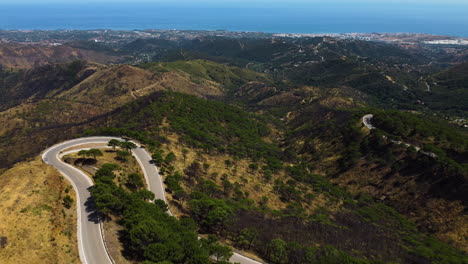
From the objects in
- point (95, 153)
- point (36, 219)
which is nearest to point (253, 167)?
point (95, 153)

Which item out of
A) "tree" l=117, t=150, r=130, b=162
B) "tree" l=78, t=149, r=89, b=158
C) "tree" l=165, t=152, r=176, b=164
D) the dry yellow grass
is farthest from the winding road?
"tree" l=165, t=152, r=176, b=164

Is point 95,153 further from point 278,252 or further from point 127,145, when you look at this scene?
point 278,252

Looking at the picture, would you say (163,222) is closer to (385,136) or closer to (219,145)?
(219,145)

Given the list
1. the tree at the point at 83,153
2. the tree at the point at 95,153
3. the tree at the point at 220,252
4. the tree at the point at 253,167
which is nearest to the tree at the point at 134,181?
the tree at the point at 95,153

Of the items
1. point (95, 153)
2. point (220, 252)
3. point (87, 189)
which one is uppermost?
point (95, 153)

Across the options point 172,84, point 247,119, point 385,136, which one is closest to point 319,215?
point 385,136

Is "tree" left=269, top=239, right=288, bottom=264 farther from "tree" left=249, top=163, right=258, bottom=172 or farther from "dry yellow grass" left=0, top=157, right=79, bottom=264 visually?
"tree" left=249, top=163, right=258, bottom=172
